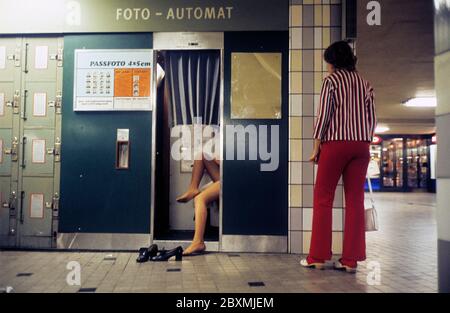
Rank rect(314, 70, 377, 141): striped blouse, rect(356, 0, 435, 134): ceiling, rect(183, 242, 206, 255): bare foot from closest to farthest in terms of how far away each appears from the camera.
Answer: rect(314, 70, 377, 141): striped blouse
rect(183, 242, 206, 255): bare foot
rect(356, 0, 435, 134): ceiling

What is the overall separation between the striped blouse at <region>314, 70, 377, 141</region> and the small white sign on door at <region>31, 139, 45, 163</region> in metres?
3.08

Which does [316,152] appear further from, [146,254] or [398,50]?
[398,50]

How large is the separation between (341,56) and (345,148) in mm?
840

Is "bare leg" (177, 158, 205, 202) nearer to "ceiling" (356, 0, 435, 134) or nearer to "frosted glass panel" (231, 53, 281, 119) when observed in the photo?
"frosted glass panel" (231, 53, 281, 119)

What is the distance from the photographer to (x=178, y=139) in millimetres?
5316

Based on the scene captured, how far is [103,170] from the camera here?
4688 millimetres

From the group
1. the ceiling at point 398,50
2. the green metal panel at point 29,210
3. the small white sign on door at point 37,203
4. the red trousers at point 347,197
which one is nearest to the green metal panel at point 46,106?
the green metal panel at point 29,210

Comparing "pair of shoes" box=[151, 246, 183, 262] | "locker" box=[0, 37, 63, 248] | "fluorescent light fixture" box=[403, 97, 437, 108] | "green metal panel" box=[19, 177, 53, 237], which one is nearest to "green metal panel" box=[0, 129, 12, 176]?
"locker" box=[0, 37, 63, 248]

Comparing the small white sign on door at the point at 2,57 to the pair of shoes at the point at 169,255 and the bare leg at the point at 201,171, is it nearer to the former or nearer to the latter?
the bare leg at the point at 201,171

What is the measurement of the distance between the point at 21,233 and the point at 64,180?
80 cm

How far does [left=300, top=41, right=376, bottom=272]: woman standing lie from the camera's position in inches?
143

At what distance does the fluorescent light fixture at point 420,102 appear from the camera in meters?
12.6
